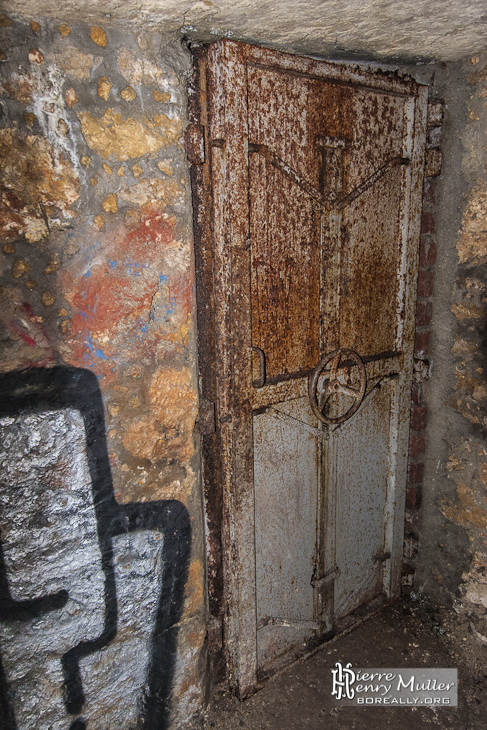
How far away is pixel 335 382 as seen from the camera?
2.06 metres

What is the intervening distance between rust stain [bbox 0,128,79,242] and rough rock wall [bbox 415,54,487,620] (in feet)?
5.63

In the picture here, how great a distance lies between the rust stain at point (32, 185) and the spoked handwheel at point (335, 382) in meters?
1.18

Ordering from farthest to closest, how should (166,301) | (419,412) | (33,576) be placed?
(419,412) < (166,301) < (33,576)

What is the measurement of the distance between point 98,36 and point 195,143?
0.40 metres

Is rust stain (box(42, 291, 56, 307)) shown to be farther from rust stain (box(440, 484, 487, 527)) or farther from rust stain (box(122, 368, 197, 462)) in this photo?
rust stain (box(440, 484, 487, 527))

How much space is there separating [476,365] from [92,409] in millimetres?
1753

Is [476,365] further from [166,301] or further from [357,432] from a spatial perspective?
[166,301]

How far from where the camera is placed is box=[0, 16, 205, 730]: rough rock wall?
1.32 metres

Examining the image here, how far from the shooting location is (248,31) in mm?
1535

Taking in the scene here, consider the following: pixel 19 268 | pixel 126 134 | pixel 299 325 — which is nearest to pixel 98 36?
pixel 126 134

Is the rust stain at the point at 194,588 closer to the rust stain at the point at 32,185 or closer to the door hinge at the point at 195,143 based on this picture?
the rust stain at the point at 32,185

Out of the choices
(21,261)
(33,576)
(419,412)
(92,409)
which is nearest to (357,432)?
(419,412)

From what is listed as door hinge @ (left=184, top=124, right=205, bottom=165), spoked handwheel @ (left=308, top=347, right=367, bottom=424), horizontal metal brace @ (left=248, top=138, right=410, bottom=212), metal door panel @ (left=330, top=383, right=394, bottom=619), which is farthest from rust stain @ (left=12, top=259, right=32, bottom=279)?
metal door panel @ (left=330, top=383, right=394, bottom=619)

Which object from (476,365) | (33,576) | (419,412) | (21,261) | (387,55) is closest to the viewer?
(21,261)
